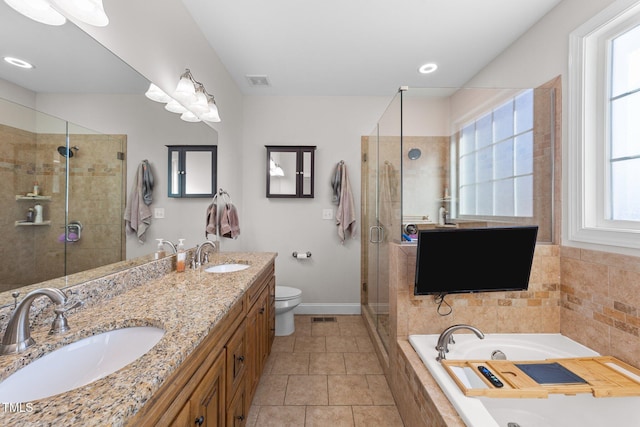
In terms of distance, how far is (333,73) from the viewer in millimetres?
2604

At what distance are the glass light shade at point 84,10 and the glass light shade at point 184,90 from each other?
2.22 feet

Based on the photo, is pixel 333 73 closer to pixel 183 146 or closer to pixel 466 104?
pixel 466 104

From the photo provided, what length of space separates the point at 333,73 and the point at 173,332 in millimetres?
2547

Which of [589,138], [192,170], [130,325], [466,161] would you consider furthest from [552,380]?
[192,170]

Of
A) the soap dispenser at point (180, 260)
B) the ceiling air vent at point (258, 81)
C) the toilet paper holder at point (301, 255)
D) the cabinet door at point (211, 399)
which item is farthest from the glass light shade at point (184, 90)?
the toilet paper holder at point (301, 255)

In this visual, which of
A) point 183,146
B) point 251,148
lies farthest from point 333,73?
point 183,146

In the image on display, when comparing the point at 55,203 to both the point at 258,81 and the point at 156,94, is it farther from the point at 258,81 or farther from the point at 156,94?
the point at 258,81

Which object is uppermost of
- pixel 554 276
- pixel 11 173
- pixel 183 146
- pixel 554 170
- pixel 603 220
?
Result: pixel 183 146

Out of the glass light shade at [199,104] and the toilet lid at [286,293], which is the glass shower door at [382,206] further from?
the glass light shade at [199,104]

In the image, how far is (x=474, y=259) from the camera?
1537 mm

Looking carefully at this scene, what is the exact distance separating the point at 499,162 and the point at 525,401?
56.8 inches

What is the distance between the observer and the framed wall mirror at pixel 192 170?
1.73m

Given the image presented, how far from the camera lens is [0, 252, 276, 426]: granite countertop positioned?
0.51 m

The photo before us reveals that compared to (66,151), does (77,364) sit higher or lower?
lower
